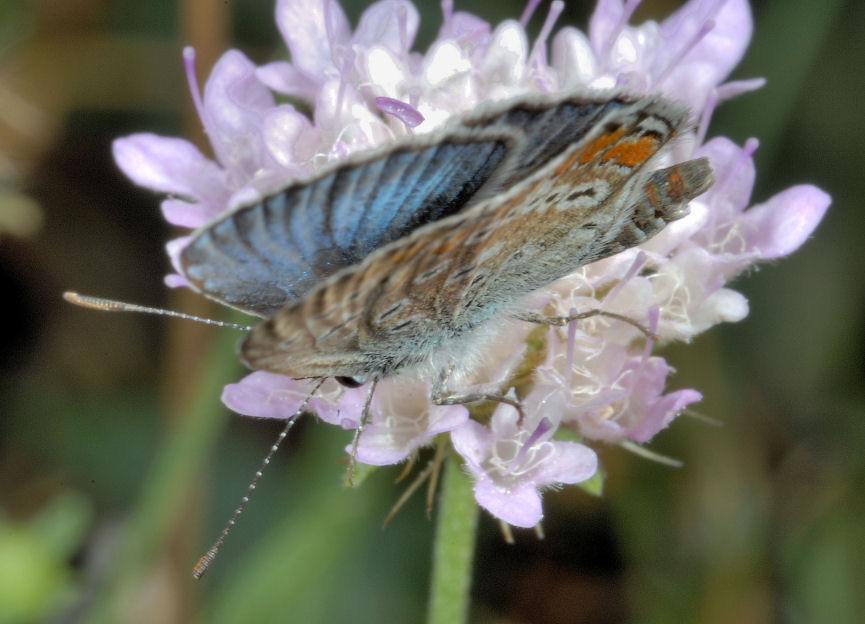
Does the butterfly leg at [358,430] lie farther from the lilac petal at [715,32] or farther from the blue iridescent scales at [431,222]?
the lilac petal at [715,32]

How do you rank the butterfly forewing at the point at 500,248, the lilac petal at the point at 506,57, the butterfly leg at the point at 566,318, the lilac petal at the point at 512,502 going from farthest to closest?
the lilac petal at the point at 506,57 → the butterfly leg at the point at 566,318 → the lilac petal at the point at 512,502 → the butterfly forewing at the point at 500,248

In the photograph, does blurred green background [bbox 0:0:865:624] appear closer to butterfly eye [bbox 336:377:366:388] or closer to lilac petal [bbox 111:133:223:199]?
lilac petal [bbox 111:133:223:199]

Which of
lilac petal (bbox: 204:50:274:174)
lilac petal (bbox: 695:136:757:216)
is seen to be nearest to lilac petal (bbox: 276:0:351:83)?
lilac petal (bbox: 204:50:274:174)

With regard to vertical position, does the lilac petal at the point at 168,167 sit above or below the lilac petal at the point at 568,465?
above

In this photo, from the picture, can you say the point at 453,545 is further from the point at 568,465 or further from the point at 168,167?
the point at 168,167

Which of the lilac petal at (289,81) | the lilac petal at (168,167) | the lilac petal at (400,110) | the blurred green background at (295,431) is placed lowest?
the blurred green background at (295,431)

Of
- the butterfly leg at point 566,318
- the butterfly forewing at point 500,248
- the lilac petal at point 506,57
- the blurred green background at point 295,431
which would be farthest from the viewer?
the blurred green background at point 295,431

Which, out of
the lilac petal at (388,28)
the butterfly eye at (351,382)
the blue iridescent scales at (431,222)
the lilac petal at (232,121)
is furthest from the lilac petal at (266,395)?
the lilac petal at (388,28)
